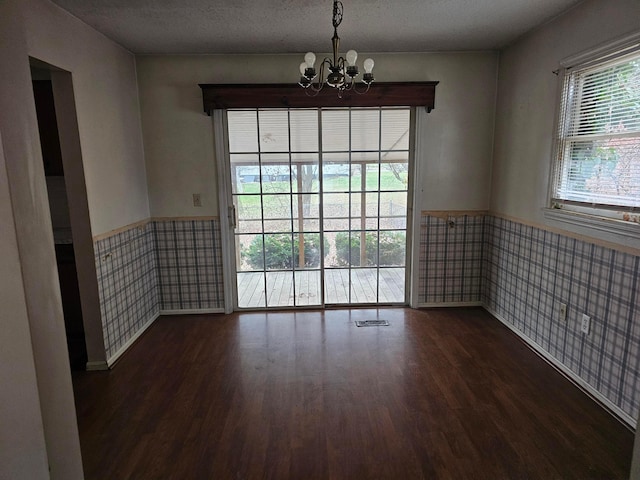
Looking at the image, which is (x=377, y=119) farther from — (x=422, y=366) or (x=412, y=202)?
(x=422, y=366)

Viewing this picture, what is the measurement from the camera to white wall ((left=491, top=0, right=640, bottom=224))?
2.24 metres

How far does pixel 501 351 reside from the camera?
9.73 ft

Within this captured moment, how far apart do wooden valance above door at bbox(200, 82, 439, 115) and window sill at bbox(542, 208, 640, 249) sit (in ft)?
5.03

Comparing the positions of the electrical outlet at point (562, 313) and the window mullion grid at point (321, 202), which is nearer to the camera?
the electrical outlet at point (562, 313)

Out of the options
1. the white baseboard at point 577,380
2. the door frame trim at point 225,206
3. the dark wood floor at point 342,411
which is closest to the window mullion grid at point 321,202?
the dark wood floor at point 342,411

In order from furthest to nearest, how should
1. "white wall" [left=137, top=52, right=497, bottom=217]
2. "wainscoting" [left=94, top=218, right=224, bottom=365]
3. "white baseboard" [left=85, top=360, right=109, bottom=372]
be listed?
"white wall" [left=137, top=52, right=497, bottom=217] < "wainscoting" [left=94, top=218, right=224, bottom=365] < "white baseboard" [left=85, top=360, right=109, bottom=372]

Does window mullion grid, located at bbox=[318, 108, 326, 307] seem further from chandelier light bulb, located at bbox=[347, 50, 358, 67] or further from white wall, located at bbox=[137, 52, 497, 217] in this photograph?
chandelier light bulb, located at bbox=[347, 50, 358, 67]

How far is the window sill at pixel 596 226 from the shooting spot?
2.05 metres

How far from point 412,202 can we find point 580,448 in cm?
235

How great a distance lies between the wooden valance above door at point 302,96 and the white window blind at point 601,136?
48.6 inches

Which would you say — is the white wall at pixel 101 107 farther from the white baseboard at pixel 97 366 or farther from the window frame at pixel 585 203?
the window frame at pixel 585 203

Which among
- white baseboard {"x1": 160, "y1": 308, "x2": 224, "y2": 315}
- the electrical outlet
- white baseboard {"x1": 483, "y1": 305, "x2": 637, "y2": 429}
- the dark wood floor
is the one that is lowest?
the dark wood floor

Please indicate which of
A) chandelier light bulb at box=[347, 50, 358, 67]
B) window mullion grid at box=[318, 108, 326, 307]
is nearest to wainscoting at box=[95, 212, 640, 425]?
window mullion grid at box=[318, 108, 326, 307]

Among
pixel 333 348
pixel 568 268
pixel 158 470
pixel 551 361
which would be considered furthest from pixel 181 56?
pixel 551 361
